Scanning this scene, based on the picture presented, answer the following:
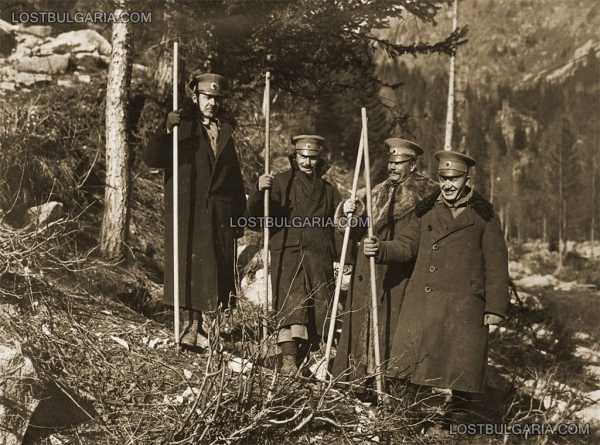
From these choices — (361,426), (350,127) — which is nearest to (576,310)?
(350,127)

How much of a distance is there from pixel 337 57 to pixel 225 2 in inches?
65.5

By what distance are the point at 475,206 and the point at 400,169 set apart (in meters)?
0.70

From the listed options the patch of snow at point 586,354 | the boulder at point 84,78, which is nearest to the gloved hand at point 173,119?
the boulder at point 84,78

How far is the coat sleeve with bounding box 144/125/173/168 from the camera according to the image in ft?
19.4

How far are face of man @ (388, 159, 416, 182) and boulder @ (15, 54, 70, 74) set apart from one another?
25.3 ft

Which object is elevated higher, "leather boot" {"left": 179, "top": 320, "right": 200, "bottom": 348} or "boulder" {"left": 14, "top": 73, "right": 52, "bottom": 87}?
"boulder" {"left": 14, "top": 73, "right": 52, "bottom": 87}

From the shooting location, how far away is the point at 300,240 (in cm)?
609

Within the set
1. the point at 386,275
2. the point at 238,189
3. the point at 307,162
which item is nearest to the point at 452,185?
the point at 386,275

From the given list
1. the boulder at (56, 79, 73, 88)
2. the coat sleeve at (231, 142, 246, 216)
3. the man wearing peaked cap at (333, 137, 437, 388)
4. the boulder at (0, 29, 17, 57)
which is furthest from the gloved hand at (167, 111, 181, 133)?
the boulder at (0, 29, 17, 57)

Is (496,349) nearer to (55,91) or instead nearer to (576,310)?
(55,91)

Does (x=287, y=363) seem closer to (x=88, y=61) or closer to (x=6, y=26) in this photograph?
(x=88, y=61)

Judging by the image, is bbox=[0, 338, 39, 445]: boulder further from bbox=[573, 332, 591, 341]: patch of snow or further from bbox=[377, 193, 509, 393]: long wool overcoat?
bbox=[573, 332, 591, 341]: patch of snow

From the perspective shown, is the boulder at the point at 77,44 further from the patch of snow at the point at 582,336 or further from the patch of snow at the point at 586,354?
the patch of snow at the point at 582,336

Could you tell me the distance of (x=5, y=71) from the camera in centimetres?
1139
